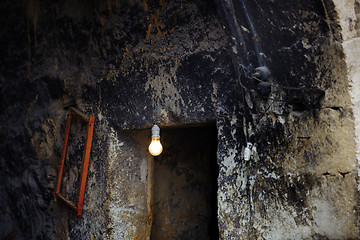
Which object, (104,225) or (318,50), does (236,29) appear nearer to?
(318,50)

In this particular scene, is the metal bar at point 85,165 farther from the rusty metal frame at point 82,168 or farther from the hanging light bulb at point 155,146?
the hanging light bulb at point 155,146

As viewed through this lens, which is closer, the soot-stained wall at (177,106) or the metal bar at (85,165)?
the soot-stained wall at (177,106)

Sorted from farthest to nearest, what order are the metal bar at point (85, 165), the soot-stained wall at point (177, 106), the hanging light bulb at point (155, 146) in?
the metal bar at point (85, 165) → the hanging light bulb at point (155, 146) → the soot-stained wall at point (177, 106)

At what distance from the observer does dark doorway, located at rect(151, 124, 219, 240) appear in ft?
10.6

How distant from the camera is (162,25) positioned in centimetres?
242

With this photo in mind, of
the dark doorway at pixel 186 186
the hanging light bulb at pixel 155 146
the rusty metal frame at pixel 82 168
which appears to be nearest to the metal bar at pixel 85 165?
the rusty metal frame at pixel 82 168

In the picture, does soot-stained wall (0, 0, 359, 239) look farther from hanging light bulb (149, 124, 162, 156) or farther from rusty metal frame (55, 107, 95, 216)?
hanging light bulb (149, 124, 162, 156)

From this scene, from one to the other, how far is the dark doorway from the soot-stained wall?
1.98 feet

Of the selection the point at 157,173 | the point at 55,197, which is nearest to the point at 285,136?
the point at 157,173

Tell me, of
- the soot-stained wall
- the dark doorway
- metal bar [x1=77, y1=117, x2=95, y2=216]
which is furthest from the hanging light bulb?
the dark doorway

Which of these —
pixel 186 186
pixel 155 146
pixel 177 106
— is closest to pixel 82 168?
pixel 155 146

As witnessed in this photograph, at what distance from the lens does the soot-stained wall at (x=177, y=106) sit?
5.63 feet

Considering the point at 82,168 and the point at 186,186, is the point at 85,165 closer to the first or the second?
the point at 82,168

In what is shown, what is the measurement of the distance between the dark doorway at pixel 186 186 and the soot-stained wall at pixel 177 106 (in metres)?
0.60
